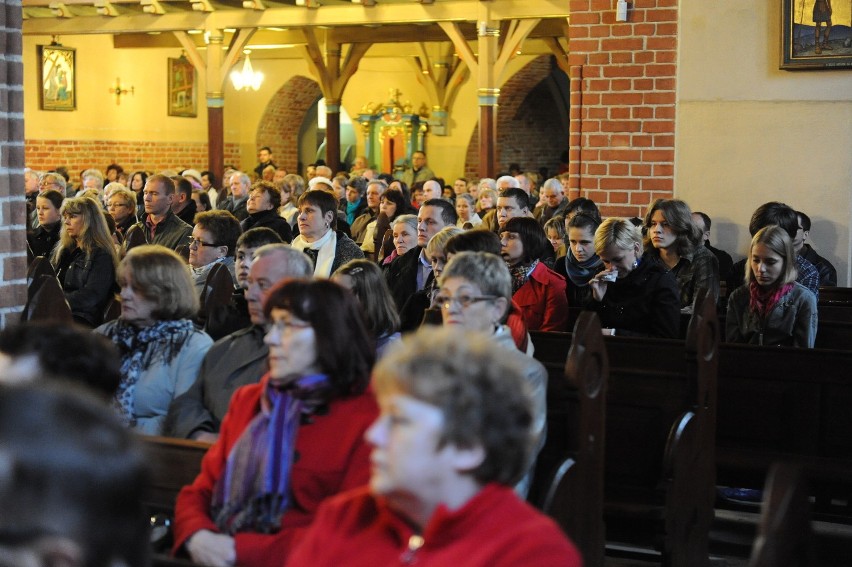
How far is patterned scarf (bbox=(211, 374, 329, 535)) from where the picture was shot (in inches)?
126

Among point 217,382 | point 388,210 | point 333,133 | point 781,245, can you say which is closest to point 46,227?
point 388,210

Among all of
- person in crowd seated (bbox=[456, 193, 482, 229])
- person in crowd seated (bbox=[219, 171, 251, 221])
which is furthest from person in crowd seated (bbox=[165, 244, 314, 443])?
person in crowd seated (bbox=[219, 171, 251, 221])

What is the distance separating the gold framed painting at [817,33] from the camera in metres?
8.03

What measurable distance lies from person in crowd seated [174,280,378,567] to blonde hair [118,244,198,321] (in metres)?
1.22

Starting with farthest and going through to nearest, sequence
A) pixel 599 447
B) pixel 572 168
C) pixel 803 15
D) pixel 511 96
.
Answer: pixel 511 96 → pixel 572 168 → pixel 803 15 → pixel 599 447

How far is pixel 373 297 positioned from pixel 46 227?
5070 millimetres

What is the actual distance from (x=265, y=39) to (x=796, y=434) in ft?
59.7

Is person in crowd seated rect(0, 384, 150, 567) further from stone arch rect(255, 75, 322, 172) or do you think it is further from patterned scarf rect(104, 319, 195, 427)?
stone arch rect(255, 75, 322, 172)

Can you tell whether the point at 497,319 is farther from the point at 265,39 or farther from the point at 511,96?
the point at 511,96

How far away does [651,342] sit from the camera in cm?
541

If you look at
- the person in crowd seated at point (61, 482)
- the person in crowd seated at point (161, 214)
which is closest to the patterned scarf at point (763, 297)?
the person in crowd seated at point (161, 214)

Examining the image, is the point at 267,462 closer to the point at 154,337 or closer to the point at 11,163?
the point at 154,337

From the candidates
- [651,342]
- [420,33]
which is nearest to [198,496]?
[651,342]

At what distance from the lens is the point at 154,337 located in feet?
14.6
